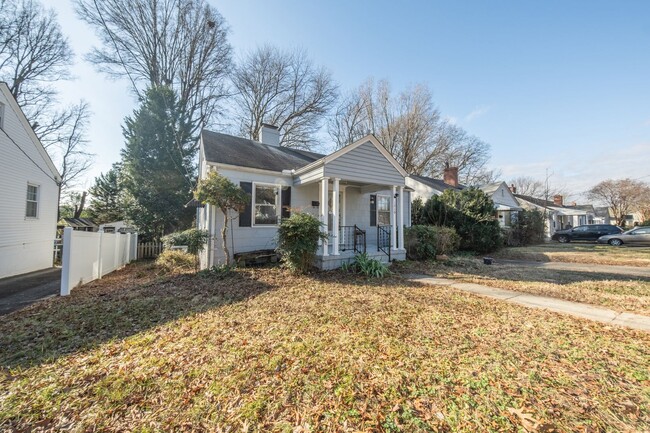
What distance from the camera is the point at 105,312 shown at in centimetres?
476

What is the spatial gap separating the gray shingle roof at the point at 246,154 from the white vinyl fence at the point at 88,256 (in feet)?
13.1

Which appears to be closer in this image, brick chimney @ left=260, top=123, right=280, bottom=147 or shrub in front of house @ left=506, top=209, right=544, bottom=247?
brick chimney @ left=260, top=123, right=280, bottom=147

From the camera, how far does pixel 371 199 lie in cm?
1212

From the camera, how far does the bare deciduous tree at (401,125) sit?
81.0 ft

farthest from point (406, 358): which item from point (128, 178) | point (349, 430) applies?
point (128, 178)

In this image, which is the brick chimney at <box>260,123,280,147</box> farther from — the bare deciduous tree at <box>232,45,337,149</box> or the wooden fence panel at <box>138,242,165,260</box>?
the bare deciduous tree at <box>232,45,337,149</box>

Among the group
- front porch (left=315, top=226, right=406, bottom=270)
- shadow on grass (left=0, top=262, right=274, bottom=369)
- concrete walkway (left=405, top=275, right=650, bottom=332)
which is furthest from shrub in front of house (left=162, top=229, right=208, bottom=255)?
concrete walkway (left=405, top=275, right=650, bottom=332)

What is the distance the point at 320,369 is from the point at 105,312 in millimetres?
4500

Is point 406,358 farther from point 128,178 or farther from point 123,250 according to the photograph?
point 128,178

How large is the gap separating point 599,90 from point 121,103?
26107 millimetres

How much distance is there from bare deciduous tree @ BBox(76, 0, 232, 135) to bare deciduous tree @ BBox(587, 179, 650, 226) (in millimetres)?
Result: 50647

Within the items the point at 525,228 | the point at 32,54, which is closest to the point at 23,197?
the point at 32,54

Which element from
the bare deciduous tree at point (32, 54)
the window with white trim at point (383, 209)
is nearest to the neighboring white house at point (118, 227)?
the bare deciduous tree at point (32, 54)

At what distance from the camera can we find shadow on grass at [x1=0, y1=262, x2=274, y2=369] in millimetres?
3489
